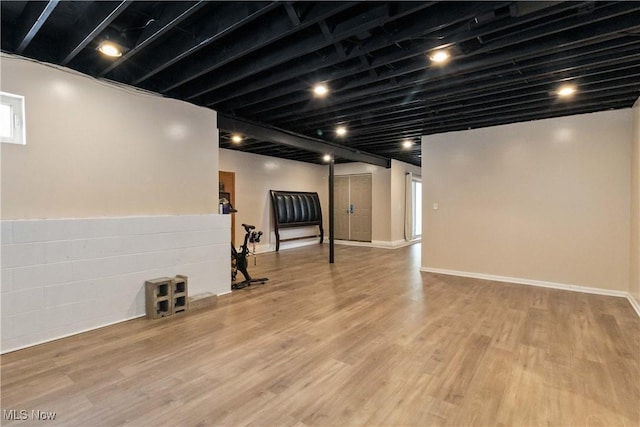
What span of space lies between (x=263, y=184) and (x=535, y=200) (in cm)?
591

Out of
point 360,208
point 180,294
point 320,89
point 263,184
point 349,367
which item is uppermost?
point 320,89

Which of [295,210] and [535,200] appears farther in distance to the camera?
[295,210]

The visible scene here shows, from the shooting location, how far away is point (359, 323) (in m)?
3.26

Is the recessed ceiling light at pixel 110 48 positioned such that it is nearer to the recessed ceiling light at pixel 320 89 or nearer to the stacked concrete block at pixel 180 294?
the recessed ceiling light at pixel 320 89

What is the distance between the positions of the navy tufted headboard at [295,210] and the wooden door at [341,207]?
0.58 meters

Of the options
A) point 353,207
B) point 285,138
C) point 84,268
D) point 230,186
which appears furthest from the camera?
point 353,207

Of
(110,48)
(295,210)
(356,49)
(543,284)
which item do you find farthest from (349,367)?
(295,210)

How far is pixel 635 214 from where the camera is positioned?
3918 millimetres

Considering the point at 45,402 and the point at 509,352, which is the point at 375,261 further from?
the point at 45,402

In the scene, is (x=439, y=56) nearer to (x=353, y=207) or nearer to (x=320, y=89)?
(x=320, y=89)

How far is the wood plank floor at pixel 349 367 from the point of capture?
1.87 m

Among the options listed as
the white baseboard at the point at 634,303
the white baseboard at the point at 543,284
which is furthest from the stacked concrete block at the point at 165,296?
the white baseboard at the point at 634,303

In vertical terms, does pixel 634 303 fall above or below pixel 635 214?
below

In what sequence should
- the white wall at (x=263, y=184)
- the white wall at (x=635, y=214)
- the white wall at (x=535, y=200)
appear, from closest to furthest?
the white wall at (x=635, y=214), the white wall at (x=535, y=200), the white wall at (x=263, y=184)
